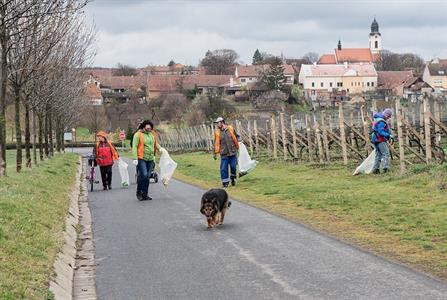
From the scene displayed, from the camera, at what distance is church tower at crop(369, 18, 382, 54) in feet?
646

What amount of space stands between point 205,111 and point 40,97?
50453 mm

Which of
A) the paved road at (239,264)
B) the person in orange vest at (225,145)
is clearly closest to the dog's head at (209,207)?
the paved road at (239,264)

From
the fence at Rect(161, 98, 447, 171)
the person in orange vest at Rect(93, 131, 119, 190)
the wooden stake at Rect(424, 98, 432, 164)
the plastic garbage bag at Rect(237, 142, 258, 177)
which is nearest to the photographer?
the wooden stake at Rect(424, 98, 432, 164)

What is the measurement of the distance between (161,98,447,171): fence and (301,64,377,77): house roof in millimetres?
85730

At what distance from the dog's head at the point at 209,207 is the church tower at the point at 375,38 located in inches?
7549

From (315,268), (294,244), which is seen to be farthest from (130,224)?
(315,268)

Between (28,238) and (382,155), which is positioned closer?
(28,238)

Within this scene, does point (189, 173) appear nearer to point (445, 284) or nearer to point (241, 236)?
point (241, 236)

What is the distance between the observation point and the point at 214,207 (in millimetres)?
11070

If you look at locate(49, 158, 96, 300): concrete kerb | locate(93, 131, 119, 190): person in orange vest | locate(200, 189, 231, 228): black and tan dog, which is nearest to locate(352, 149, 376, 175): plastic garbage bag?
locate(93, 131, 119, 190): person in orange vest

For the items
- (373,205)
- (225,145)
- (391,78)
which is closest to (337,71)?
(391,78)

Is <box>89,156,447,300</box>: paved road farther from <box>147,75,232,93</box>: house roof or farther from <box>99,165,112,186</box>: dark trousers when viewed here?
<box>147,75,232,93</box>: house roof

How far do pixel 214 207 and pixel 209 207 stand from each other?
93 millimetres

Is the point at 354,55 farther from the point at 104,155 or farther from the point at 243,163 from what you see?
the point at 104,155
